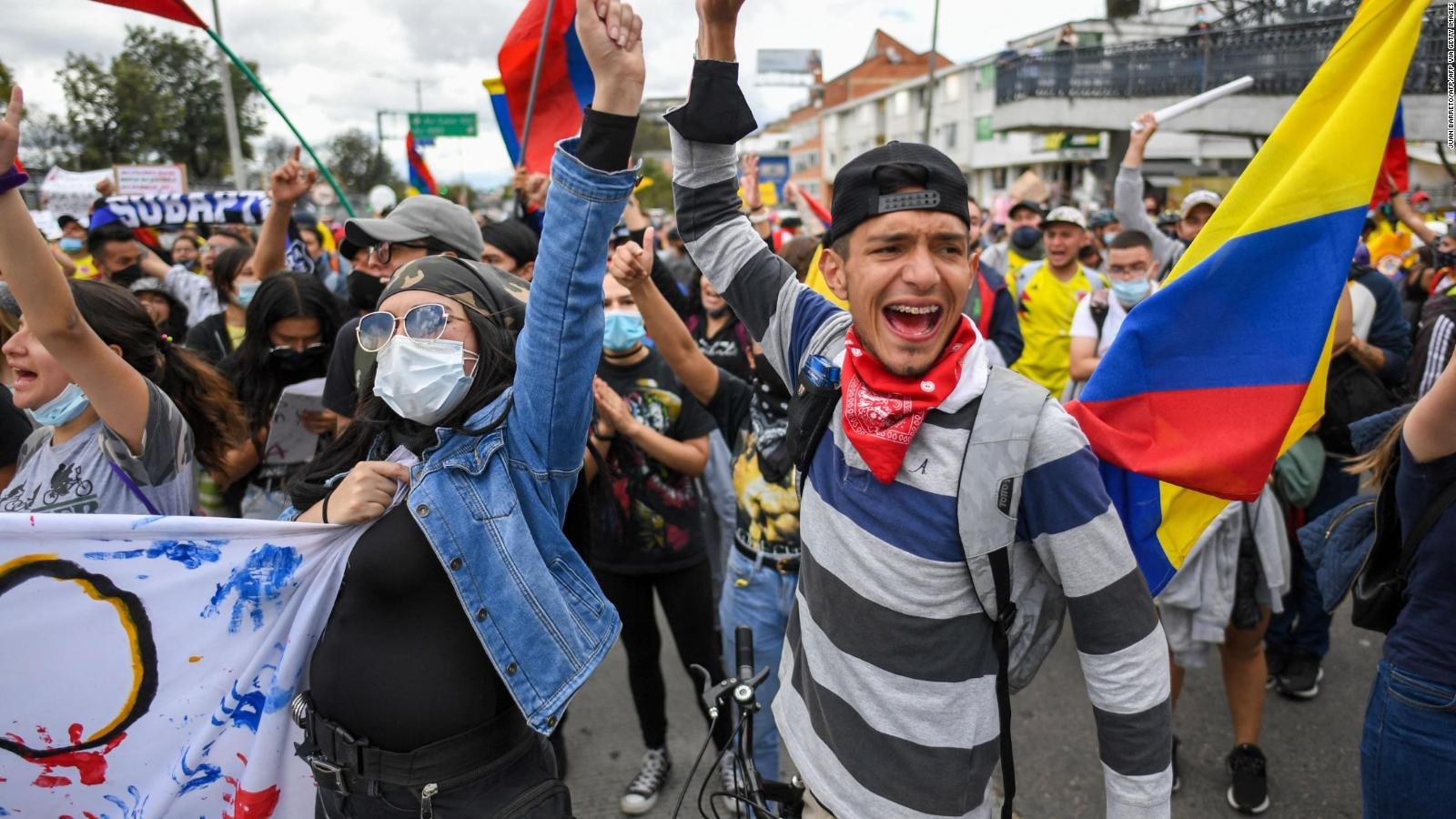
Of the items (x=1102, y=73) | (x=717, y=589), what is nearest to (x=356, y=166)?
(x=1102, y=73)

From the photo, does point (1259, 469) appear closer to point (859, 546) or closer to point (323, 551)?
point (859, 546)

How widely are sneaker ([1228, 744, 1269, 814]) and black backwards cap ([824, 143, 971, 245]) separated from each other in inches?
109

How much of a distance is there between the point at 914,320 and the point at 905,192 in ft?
0.79

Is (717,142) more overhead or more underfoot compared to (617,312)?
more overhead

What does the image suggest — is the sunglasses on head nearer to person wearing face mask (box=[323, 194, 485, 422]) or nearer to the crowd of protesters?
the crowd of protesters

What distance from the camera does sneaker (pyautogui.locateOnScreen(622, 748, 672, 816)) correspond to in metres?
3.33

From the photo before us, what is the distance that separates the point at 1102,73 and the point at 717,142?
930 inches

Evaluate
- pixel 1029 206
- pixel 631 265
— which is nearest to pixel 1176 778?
pixel 631 265

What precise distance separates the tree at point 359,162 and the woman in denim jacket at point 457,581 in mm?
68063

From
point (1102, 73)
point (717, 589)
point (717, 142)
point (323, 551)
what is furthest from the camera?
point (1102, 73)

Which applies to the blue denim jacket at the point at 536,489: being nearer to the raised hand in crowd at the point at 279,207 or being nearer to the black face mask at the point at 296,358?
the black face mask at the point at 296,358

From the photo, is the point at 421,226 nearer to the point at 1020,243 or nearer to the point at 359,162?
the point at 1020,243

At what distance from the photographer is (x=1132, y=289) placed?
4227 millimetres

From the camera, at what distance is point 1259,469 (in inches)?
68.1
